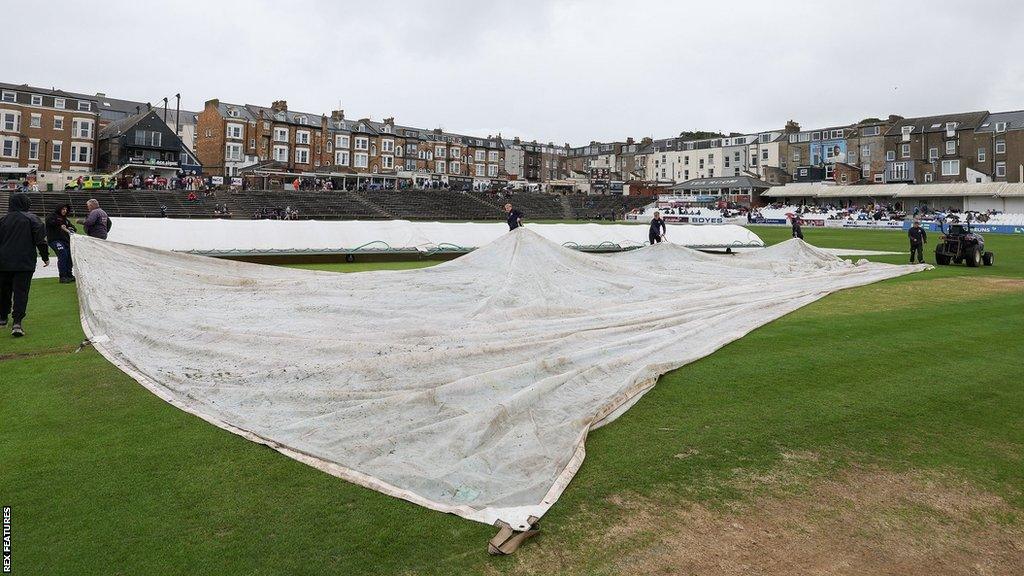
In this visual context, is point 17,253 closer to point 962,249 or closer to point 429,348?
point 429,348

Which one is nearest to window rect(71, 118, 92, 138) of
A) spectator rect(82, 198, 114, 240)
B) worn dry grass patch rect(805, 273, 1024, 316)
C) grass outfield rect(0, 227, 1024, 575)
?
spectator rect(82, 198, 114, 240)

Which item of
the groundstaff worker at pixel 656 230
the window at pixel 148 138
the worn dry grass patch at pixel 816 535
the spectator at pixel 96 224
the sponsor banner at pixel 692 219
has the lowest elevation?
the worn dry grass patch at pixel 816 535

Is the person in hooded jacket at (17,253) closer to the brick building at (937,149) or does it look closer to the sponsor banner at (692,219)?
the sponsor banner at (692,219)

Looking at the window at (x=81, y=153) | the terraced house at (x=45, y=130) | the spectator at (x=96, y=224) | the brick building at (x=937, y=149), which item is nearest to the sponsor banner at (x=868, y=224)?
the brick building at (x=937, y=149)

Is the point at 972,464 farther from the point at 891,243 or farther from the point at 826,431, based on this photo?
the point at 891,243

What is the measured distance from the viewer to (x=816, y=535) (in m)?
4.02

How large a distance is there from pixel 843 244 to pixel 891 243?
302cm

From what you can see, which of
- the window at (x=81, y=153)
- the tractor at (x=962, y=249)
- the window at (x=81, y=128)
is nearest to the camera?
the tractor at (x=962, y=249)

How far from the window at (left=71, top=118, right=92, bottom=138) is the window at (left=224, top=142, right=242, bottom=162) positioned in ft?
47.2

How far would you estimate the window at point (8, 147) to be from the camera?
66562 mm

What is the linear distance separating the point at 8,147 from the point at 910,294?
8283cm

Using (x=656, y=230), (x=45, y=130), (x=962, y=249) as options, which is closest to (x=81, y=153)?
(x=45, y=130)

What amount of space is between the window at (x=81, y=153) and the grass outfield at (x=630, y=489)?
80001 millimetres

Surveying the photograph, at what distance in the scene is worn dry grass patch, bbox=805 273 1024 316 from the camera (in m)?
12.6
